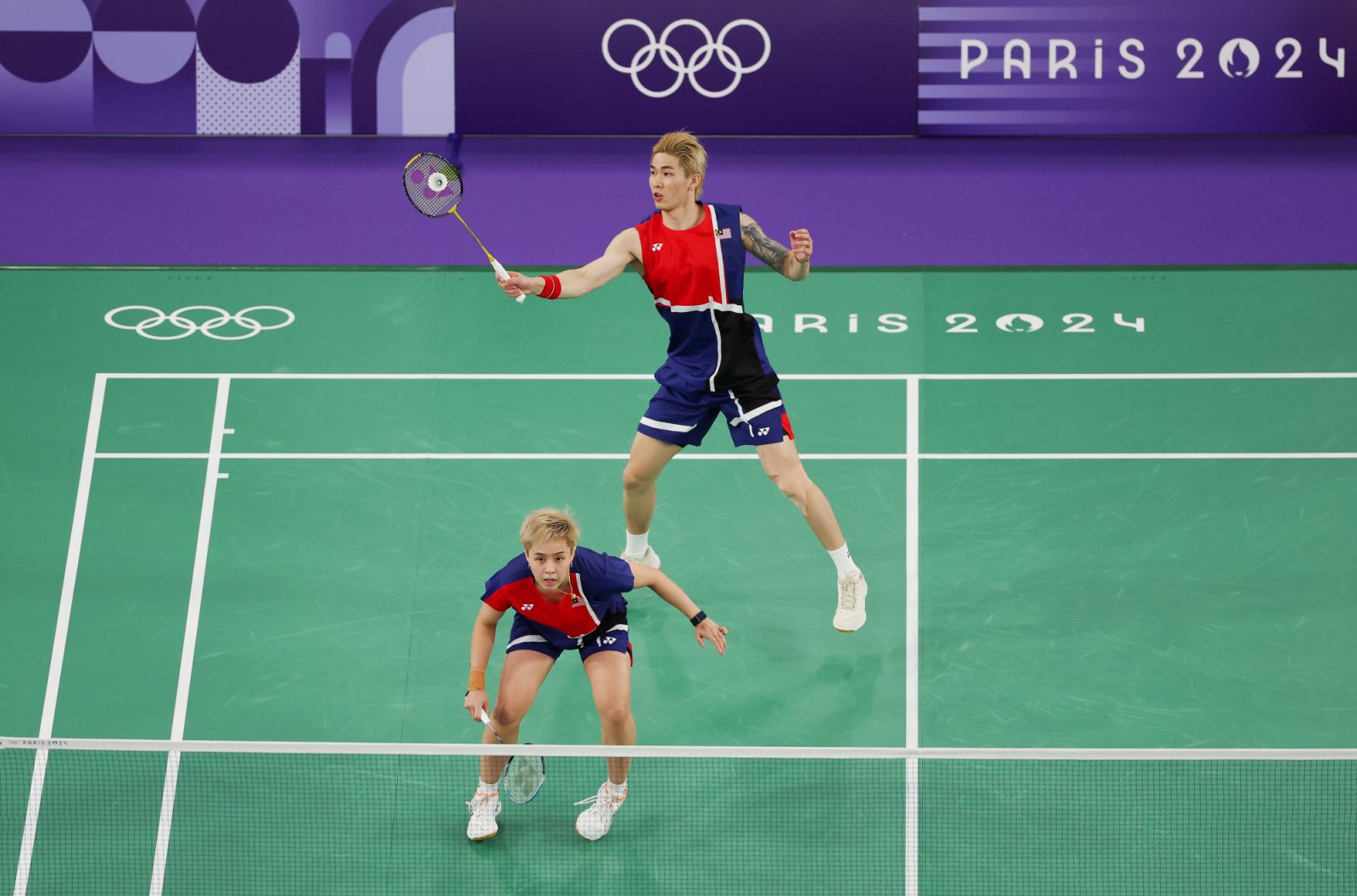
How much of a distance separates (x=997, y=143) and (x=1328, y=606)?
451cm

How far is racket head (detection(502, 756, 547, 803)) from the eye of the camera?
26.2ft

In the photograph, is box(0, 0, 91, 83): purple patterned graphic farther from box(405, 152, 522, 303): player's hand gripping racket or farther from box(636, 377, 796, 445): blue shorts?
box(636, 377, 796, 445): blue shorts

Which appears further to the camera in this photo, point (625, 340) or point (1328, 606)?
point (625, 340)

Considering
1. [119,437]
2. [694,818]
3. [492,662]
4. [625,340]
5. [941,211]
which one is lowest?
[694,818]

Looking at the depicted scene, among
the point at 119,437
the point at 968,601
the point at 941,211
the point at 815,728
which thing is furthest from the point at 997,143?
the point at 119,437

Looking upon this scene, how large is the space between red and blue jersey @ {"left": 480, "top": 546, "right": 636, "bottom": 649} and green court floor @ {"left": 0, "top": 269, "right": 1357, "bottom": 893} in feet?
2.93

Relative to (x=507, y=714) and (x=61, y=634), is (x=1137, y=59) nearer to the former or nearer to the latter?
(x=507, y=714)

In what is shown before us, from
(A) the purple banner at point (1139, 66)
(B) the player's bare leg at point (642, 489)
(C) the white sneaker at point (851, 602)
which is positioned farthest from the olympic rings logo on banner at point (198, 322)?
(A) the purple banner at point (1139, 66)

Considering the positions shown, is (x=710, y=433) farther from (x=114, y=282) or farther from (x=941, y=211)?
(x=114, y=282)

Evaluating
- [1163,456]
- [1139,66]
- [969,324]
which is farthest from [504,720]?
[1139,66]

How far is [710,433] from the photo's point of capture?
10.5 meters

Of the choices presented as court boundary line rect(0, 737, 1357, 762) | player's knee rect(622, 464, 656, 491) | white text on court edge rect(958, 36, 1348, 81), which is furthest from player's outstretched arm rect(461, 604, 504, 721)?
white text on court edge rect(958, 36, 1348, 81)

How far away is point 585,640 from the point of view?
26.3 feet

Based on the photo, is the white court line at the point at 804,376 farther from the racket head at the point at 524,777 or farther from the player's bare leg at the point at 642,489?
the racket head at the point at 524,777
